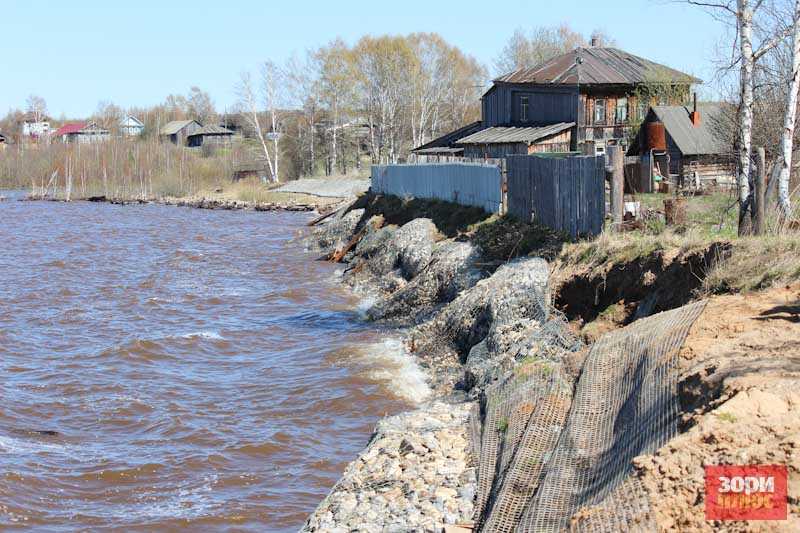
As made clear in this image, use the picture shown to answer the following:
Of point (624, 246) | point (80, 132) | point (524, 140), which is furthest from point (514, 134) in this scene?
point (80, 132)

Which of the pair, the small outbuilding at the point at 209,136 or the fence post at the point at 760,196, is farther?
the small outbuilding at the point at 209,136

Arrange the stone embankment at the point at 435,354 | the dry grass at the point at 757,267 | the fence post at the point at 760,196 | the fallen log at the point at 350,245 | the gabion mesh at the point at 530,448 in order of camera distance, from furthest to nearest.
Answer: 1. the fallen log at the point at 350,245
2. the fence post at the point at 760,196
3. the dry grass at the point at 757,267
4. the stone embankment at the point at 435,354
5. the gabion mesh at the point at 530,448

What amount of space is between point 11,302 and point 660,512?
74.1 feet

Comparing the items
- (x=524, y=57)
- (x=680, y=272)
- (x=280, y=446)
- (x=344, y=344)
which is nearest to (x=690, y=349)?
(x=680, y=272)

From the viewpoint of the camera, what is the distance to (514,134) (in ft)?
140

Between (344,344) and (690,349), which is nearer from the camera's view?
(690,349)

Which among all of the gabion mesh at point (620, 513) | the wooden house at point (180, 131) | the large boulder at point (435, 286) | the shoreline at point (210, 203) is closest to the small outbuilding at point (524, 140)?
the shoreline at point (210, 203)

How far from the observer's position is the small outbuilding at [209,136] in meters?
113

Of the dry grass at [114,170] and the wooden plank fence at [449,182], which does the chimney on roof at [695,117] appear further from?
the dry grass at [114,170]

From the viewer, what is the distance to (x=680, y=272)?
469 inches

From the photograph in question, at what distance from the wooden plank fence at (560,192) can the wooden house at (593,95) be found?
2069 centimetres

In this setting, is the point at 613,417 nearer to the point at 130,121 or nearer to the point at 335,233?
the point at 335,233

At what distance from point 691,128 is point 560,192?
47.8 feet

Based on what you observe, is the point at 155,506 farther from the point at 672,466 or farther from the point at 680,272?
the point at 680,272
